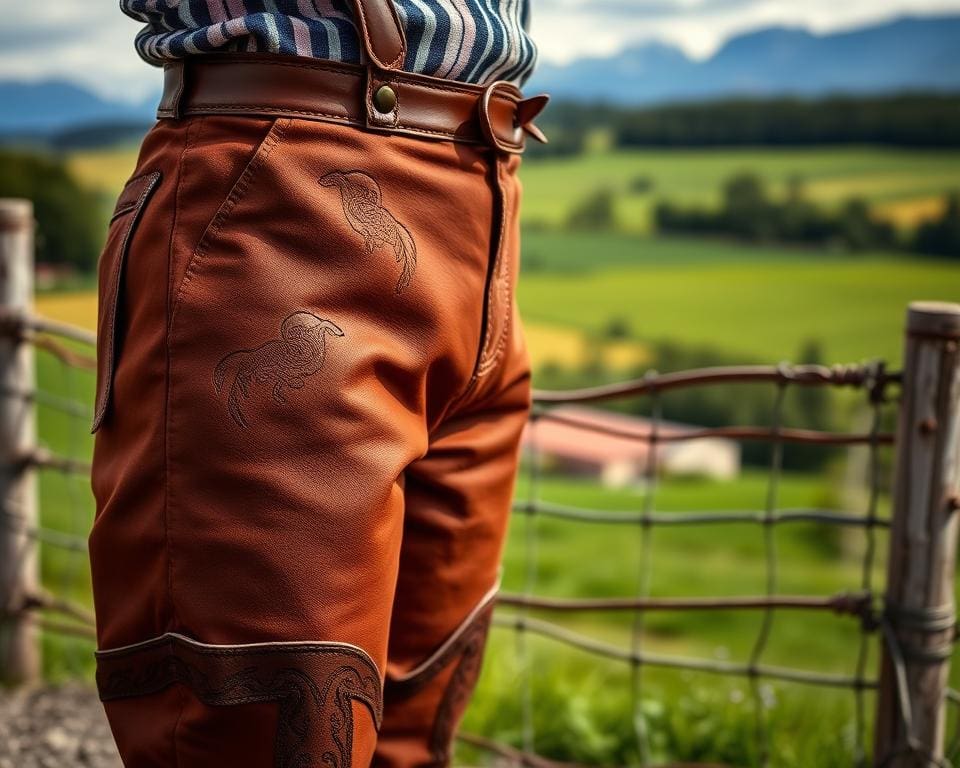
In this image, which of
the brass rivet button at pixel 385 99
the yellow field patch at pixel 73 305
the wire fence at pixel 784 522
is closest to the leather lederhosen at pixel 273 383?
the brass rivet button at pixel 385 99

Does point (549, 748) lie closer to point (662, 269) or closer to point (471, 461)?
point (471, 461)

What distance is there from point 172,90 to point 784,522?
154 cm

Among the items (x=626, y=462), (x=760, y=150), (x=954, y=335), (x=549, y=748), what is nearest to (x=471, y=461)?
(x=954, y=335)

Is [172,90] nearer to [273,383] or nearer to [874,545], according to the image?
[273,383]

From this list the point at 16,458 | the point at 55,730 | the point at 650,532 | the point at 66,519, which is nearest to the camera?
the point at 650,532

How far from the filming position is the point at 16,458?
8.05 ft

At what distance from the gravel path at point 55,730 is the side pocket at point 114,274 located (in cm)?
157

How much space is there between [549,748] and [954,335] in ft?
4.45

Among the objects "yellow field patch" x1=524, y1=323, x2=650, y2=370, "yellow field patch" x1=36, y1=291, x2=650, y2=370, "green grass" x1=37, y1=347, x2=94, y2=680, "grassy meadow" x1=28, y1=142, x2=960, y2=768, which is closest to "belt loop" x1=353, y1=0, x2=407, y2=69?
"green grass" x1=37, y1=347, x2=94, y2=680

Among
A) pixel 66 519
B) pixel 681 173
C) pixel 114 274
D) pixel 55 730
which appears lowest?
pixel 66 519

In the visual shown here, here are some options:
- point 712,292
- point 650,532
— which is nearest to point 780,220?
point 712,292

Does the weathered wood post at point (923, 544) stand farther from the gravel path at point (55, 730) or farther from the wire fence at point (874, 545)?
the gravel path at point (55, 730)

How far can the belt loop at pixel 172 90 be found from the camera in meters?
0.92

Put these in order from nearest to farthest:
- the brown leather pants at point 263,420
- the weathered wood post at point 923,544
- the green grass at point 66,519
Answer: the brown leather pants at point 263,420, the weathered wood post at point 923,544, the green grass at point 66,519
